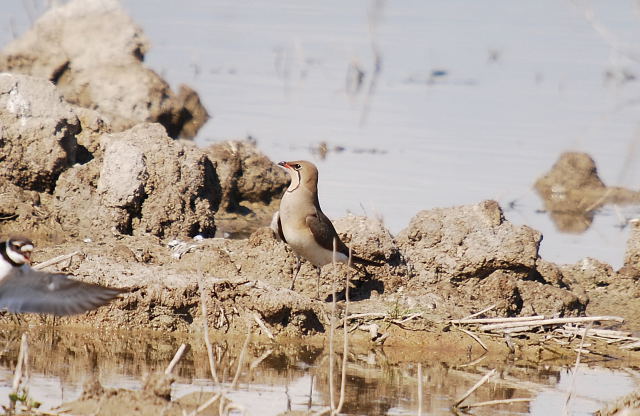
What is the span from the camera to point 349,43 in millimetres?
26125

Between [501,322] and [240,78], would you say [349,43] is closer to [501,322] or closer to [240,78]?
A: [240,78]

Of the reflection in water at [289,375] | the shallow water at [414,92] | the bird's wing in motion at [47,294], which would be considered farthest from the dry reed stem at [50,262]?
the shallow water at [414,92]

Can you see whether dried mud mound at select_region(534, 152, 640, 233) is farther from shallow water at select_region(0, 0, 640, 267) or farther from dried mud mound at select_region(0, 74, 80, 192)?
dried mud mound at select_region(0, 74, 80, 192)

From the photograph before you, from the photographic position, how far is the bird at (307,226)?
9.29 m

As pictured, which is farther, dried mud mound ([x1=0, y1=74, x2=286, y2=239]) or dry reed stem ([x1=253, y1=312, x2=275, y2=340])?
dried mud mound ([x1=0, y1=74, x2=286, y2=239])

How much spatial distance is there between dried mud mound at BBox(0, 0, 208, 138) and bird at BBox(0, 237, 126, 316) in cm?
982

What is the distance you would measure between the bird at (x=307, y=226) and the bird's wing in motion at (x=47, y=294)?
103 inches

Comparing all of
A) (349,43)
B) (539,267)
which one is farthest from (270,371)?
(349,43)

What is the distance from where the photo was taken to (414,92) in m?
22.0

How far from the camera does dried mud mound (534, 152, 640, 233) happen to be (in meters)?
15.2

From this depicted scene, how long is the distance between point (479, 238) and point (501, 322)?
3.21ft

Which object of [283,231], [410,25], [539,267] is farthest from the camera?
[410,25]

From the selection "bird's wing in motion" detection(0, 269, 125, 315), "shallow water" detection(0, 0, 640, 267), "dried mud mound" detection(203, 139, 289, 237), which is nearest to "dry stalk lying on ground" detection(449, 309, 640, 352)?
→ "shallow water" detection(0, 0, 640, 267)

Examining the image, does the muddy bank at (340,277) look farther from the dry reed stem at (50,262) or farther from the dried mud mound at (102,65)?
the dried mud mound at (102,65)
